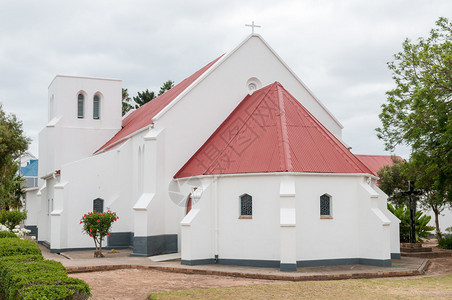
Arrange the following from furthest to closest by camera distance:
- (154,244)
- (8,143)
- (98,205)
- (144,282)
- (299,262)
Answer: (8,143)
(98,205)
(154,244)
(299,262)
(144,282)

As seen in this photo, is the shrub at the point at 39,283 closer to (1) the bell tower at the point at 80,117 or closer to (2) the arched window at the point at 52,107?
(1) the bell tower at the point at 80,117

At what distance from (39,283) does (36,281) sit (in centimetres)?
11

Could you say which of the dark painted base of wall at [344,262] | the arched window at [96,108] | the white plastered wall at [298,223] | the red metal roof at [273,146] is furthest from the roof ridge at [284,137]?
the arched window at [96,108]

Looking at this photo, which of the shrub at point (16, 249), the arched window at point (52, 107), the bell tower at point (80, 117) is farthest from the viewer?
the arched window at point (52, 107)

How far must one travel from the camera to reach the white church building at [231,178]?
1881 centimetres

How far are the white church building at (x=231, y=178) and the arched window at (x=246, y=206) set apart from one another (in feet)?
0.16

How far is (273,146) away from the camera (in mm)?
19672

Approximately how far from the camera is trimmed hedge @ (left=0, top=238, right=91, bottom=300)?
898cm

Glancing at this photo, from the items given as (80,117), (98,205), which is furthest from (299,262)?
(80,117)

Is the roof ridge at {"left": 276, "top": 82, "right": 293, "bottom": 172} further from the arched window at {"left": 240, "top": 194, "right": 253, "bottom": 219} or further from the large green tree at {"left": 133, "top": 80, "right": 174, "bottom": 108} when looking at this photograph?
the large green tree at {"left": 133, "top": 80, "right": 174, "bottom": 108}

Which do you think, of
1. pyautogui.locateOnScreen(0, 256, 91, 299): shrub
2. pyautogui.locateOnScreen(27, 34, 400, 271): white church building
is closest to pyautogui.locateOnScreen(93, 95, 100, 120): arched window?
pyautogui.locateOnScreen(27, 34, 400, 271): white church building

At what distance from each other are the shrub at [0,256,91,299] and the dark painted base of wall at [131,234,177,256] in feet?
35.5

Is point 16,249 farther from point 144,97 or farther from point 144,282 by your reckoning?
point 144,97

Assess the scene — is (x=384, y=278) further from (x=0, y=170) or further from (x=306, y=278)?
(x=0, y=170)
